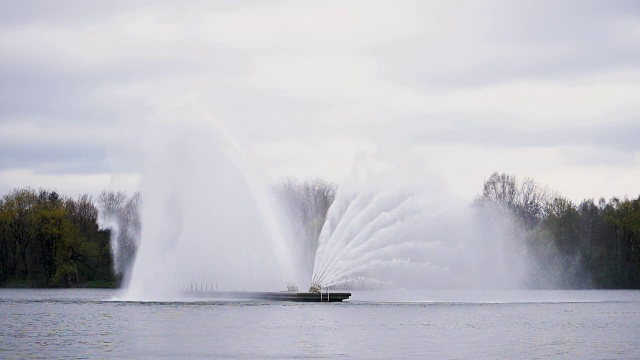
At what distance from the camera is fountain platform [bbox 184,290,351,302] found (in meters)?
75.6

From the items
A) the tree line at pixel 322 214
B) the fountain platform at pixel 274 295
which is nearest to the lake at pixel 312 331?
the fountain platform at pixel 274 295

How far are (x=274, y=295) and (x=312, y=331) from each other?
85.8 feet

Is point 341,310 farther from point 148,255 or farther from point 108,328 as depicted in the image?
point 108,328

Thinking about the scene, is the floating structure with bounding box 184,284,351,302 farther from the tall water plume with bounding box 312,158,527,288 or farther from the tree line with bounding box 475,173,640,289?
the tree line with bounding box 475,173,640,289

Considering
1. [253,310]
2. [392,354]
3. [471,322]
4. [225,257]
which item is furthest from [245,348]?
[225,257]

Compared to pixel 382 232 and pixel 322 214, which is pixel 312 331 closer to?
pixel 382 232

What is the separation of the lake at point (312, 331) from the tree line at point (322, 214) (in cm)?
4784

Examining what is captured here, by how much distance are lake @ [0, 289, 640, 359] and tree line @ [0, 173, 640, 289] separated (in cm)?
4784

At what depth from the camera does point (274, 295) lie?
79.5 metres

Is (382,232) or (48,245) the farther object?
(48,245)

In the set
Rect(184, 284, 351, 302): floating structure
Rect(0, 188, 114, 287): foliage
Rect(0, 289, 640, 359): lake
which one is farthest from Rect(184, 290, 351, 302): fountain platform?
Rect(0, 188, 114, 287): foliage

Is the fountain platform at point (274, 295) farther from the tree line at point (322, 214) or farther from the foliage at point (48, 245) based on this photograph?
the foliage at point (48, 245)

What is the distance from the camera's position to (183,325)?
5638 centimetres

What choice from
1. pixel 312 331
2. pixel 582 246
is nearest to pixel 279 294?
pixel 312 331
